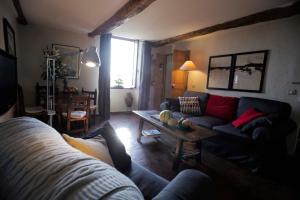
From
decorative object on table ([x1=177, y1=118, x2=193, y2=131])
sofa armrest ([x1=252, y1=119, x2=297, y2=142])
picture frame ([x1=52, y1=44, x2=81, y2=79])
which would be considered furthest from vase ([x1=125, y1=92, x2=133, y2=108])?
sofa armrest ([x1=252, y1=119, x2=297, y2=142])

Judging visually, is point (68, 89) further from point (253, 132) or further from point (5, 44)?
point (253, 132)

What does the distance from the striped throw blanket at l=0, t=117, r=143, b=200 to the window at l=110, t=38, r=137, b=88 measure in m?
4.38

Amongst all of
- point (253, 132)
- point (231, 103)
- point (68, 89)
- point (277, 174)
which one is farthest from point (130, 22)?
point (277, 174)

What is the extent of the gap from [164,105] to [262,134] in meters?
1.98

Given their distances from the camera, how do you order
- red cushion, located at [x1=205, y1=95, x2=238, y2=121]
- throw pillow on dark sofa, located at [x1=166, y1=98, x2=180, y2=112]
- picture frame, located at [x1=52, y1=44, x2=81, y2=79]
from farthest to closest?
picture frame, located at [x1=52, y1=44, x2=81, y2=79] < throw pillow on dark sofa, located at [x1=166, y1=98, x2=180, y2=112] < red cushion, located at [x1=205, y1=95, x2=238, y2=121]

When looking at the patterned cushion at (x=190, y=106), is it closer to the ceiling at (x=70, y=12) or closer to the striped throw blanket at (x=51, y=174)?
the ceiling at (x=70, y=12)

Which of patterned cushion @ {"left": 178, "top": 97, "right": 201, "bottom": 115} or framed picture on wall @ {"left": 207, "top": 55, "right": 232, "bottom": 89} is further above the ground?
framed picture on wall @ {"left": 207, "top": 55, "right": 232, "bottom": 89}

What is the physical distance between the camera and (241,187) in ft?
6.48

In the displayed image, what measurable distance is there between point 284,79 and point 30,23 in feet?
17.0

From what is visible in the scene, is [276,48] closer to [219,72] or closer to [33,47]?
[219,72]

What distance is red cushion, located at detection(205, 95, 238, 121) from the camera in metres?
3.33

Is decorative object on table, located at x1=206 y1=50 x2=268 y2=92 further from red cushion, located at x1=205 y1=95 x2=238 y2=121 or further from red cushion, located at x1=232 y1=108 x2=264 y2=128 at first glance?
red cushion, located at x1=232 y1=108 x2=264 y2=128

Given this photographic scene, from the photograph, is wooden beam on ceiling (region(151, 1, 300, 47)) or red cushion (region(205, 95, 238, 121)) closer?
wooden beam on ceiling (region(151, 1, 300, 47))

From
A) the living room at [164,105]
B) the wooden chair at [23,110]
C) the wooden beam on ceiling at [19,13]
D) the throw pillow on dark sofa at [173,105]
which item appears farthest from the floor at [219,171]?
the wooden beam on ceiling at [19,13]
